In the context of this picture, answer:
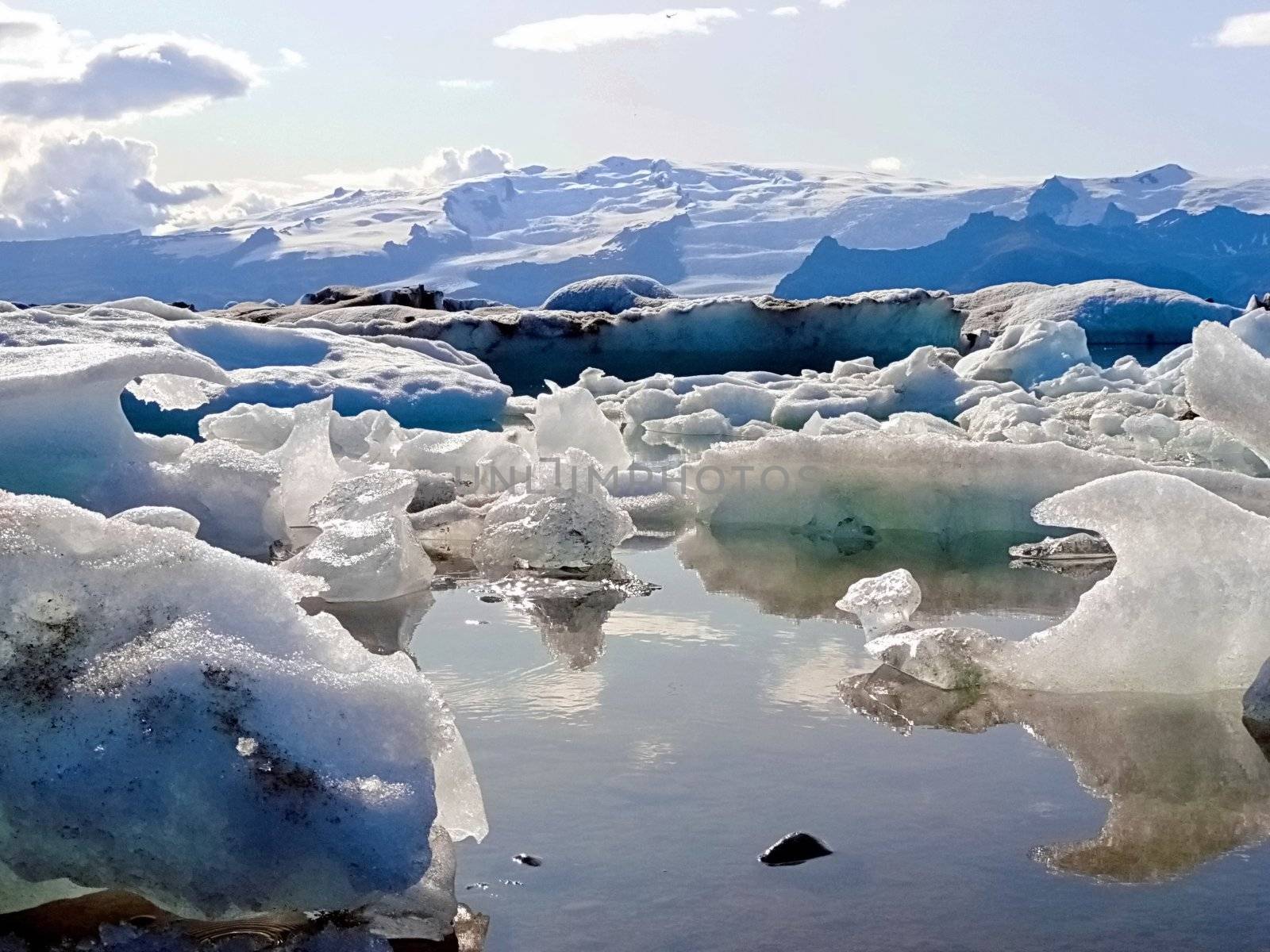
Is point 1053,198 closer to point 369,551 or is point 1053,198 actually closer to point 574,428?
point 574,428

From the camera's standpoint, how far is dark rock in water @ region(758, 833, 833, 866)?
55.7 inches

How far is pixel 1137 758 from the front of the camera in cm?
176

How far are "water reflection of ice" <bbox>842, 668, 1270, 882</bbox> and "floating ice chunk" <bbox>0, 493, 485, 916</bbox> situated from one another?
735 mm

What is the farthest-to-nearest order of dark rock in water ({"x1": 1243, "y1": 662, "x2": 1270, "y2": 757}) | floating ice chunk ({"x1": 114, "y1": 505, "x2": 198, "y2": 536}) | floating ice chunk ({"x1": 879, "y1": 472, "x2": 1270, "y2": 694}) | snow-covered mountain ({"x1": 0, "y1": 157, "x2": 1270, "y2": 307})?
snow-covered mountain ({"x1": 0, "y1": 157, "x2": 1270, "y2": 307}) → floating ice chunk ({"x1": 114, "y1": 505, "x2": 198, "y2": 536}) → floating ice chunk ({"x1": 879, "y1": 472, "x2": 1270, "y2": 694}) → dark rock in water ({"x1": 1243, "y1": 662, "x2": 1270, "y2": 757})

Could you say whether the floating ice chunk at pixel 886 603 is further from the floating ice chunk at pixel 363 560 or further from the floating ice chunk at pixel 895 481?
the floating ice chunk at pixel 895 481

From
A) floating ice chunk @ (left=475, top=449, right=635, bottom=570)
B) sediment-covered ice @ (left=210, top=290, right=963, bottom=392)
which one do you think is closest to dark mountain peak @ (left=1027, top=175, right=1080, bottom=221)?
sediment-covered ice @ (left=210, top=290, right=963, bottom=392)

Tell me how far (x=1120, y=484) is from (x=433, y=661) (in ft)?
3.83

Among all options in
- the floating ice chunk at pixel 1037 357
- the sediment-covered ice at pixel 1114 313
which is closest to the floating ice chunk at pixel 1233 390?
the floating ice chunk at pixel 1037 357

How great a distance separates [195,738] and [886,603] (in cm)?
144

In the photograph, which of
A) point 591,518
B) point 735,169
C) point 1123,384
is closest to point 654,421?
point 1123,384

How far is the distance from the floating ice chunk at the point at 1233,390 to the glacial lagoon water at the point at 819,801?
497mm

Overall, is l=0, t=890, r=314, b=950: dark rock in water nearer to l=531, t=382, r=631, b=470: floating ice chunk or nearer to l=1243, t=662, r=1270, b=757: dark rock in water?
l=1243, t=662, r=1270, b=757: dark rock in water

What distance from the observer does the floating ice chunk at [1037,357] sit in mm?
9555

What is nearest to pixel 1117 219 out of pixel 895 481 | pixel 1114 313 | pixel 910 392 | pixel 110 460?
pixel 1114 313
